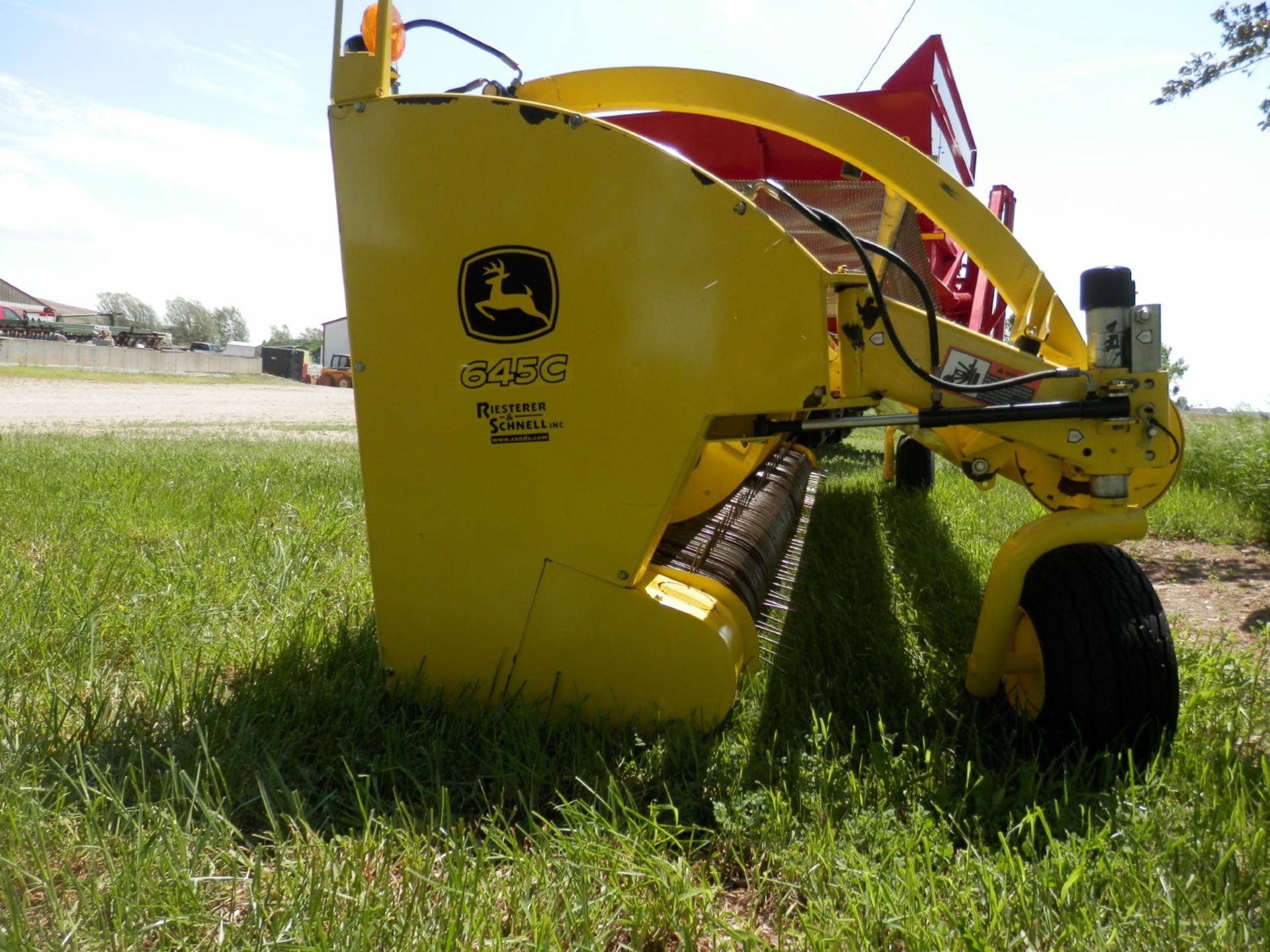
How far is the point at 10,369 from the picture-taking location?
29.6 metres

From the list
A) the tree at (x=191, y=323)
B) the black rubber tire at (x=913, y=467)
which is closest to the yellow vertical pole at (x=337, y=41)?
the black rubber tire at (x=913, y=467)

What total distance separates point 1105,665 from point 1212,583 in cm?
268

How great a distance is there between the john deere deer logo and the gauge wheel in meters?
1.26

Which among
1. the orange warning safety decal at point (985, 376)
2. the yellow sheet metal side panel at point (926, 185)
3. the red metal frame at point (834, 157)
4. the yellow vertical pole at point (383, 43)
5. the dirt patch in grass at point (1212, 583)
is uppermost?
the red metal frame at point (834, 157)

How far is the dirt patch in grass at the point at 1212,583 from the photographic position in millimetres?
3404

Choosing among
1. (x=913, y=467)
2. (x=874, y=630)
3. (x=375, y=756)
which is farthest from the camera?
(x=913, y=467)

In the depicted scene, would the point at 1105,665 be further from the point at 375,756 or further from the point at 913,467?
the point at 913,467

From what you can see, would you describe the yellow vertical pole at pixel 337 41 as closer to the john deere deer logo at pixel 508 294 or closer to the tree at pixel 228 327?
the john deere deer logo at pixel 508 294

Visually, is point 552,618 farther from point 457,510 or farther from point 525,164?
point 525,164

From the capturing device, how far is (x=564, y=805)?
1748 mm

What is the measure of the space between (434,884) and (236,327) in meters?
103

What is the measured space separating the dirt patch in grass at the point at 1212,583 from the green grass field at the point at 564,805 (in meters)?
0.36

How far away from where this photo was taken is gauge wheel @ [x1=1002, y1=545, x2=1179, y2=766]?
190 centimetres

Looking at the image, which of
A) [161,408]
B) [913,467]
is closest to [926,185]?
[913,467]
